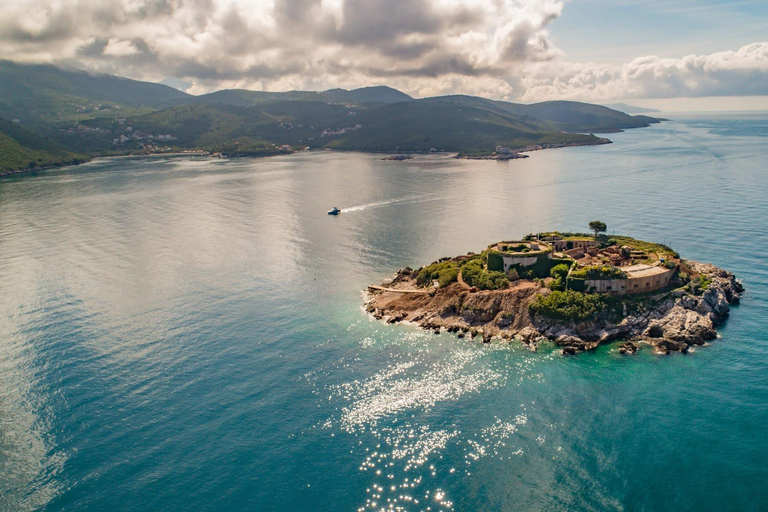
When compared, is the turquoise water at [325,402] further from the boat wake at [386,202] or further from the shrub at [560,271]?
the boat wake at [386,202]

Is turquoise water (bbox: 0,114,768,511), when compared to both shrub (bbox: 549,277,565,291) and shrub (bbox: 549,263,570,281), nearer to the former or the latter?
shrub (bbox: 549,277,565,291)

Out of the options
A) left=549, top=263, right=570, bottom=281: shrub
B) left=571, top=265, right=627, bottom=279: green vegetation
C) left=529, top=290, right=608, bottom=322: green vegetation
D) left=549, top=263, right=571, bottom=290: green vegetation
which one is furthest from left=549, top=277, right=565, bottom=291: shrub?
left=529, top=290, right=608, bottom=322: green vegetation

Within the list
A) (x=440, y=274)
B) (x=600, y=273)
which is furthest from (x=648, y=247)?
(x=440, y=274)

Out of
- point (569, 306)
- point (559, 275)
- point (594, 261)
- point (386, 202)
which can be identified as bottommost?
point (569, 306)

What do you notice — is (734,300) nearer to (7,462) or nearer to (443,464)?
(443,464)

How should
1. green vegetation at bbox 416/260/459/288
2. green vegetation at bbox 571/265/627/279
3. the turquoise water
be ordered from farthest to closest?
green vegetation at bbox 416/260/459/288 < green vegetation at bbox 571/265/627/279 < the turquoise water

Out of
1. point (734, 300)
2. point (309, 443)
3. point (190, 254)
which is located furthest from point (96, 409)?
point (734, 300)

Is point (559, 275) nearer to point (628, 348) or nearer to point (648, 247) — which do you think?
point (628, 348)
